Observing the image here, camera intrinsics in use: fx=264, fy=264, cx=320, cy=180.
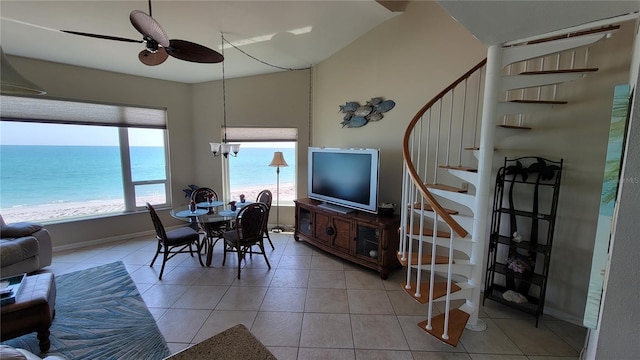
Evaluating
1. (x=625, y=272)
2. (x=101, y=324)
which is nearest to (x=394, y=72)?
(x=625, y=272)

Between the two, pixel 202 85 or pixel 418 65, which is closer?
pixel 418 65

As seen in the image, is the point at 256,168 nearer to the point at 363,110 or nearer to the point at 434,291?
the point at 363,110

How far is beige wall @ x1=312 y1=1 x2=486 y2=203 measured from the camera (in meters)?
2.96

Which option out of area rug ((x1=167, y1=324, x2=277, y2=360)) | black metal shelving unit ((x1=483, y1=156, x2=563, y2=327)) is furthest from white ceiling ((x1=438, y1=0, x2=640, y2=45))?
area rug ((x1=167, y1=324, x2=277, y2=360))

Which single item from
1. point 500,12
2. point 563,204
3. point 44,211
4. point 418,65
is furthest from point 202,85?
point 563,204

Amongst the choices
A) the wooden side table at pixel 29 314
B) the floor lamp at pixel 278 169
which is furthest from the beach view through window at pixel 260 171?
the wooden side table at pixel 29 314

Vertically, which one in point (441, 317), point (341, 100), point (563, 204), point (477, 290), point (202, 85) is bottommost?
point (441, 317)

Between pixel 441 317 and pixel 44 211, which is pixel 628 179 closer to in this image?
pixel 441 317

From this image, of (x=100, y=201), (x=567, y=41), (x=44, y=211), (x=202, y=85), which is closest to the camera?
(x=567, y=41)

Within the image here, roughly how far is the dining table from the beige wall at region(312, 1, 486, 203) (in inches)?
78.8

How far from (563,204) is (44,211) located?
664 centimetres

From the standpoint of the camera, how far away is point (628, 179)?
4.87 ft

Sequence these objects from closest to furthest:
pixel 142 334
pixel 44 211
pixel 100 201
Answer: pixel 142 334, pixel 44 211, pixel 100 201

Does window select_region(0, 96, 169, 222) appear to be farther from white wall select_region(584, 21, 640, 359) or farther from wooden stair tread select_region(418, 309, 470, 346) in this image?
white wall select_region(584, 21, 640, 359)
